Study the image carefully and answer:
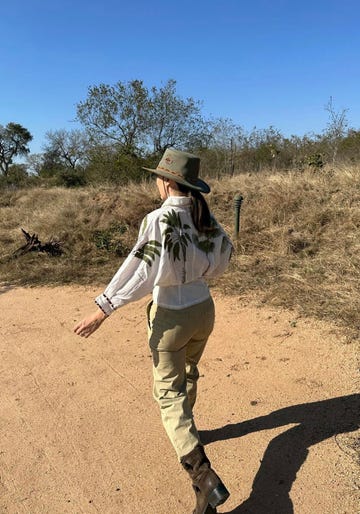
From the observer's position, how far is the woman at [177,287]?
A: 2080 mm

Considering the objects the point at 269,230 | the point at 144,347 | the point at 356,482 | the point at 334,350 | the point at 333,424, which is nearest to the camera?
the point at 356,482

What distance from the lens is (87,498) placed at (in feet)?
8.13

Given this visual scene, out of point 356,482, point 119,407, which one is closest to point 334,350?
point 356,482

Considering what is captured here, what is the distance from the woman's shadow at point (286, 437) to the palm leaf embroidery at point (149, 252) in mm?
1430

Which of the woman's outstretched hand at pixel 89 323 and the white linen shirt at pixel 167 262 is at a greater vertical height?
the white linen shirt at pixel 167 262

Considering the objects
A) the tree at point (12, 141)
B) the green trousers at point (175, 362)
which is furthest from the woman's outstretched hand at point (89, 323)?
the tree at point (12, 141)

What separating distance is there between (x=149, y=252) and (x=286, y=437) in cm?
172

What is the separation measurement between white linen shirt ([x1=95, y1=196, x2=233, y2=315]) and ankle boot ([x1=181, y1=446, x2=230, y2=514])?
748mm

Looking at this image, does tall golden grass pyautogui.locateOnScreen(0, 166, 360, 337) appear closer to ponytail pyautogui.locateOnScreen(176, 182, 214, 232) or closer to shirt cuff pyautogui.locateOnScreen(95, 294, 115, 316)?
ponytail pyautogui.locateOnScreen(176, 182, 214, 232)

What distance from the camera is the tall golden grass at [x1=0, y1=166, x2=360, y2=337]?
5480 millimetres

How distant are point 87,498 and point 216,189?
344 inches

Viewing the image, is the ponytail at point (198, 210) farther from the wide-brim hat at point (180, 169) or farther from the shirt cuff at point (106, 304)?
the shirt cuff at point (106, 304)

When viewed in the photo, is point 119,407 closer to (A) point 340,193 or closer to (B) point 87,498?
(B) point 87,498

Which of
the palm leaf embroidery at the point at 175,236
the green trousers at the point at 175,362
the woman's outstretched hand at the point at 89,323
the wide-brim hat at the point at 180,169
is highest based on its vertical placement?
the wide-brim hat at the point at 180,169
